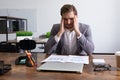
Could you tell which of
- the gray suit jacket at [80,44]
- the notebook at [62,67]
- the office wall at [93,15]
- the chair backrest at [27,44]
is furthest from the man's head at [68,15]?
the office wall at [93,15]

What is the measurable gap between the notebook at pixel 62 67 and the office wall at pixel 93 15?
460 cm

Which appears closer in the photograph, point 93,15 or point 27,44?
point 27,44

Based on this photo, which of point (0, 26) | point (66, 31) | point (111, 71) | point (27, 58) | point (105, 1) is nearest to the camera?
point (111, 71)

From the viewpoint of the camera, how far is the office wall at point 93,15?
5.61 metres

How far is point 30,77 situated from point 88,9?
486cm

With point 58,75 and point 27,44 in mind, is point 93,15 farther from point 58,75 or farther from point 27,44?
point 58,75

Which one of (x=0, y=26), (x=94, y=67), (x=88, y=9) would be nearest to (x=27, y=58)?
(x=94, y=67)

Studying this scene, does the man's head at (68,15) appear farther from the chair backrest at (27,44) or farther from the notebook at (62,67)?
the notebook at (62,67)

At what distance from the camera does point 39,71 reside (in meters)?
1.11

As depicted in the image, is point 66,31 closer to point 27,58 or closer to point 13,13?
point 27,58

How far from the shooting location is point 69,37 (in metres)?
1.83

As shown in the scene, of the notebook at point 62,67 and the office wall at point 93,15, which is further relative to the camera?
the office wall at point 93,15

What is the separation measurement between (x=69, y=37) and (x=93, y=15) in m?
3.99

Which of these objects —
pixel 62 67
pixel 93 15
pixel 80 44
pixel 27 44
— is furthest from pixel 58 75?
pixel 93 15
